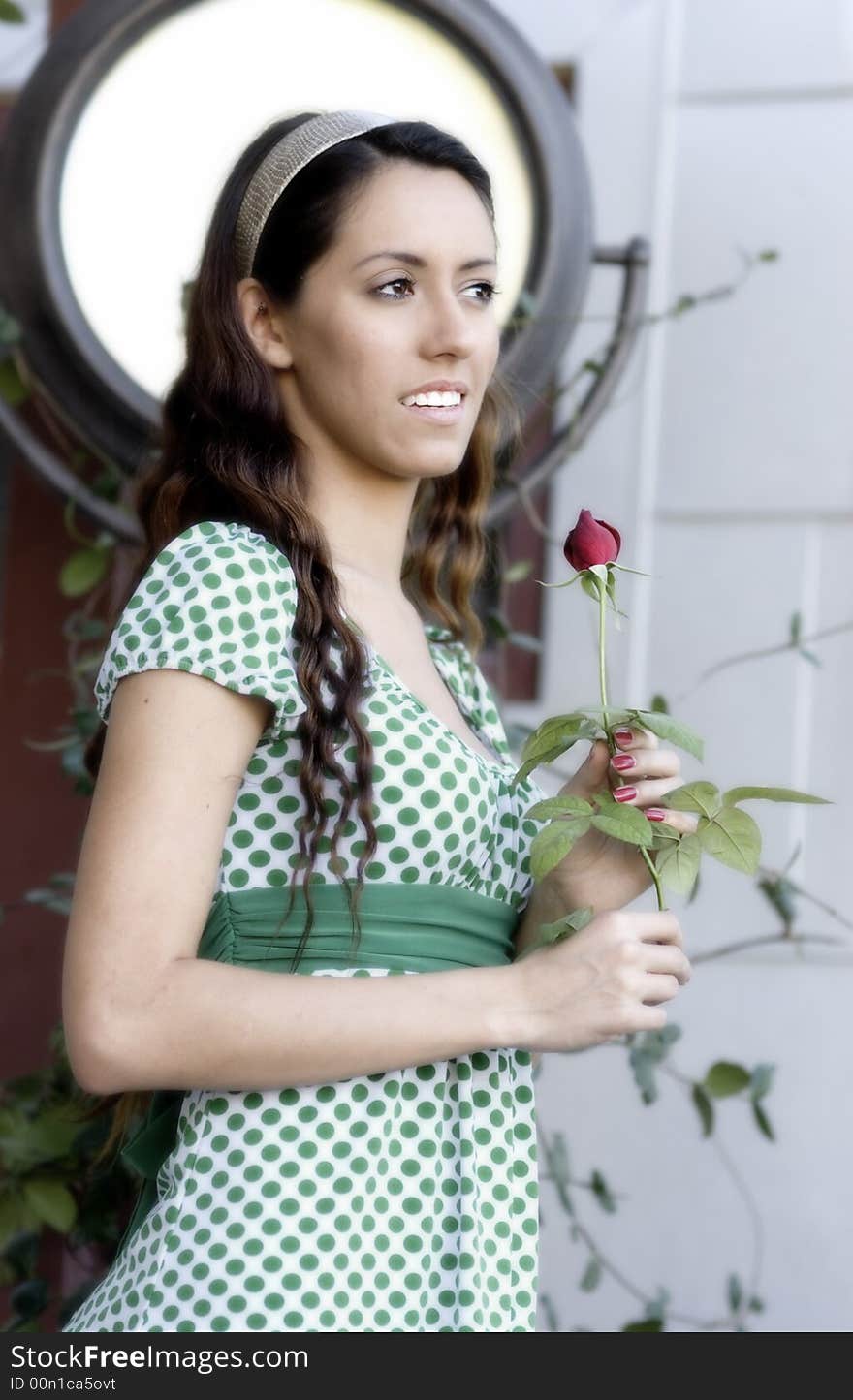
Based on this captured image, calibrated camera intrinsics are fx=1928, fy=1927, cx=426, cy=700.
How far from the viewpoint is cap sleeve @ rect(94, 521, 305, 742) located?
1.20 meters

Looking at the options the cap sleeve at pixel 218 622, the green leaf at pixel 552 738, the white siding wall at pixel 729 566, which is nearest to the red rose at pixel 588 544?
the green leaf at pixel 552 738

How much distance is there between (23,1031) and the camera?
Result: 222 cm

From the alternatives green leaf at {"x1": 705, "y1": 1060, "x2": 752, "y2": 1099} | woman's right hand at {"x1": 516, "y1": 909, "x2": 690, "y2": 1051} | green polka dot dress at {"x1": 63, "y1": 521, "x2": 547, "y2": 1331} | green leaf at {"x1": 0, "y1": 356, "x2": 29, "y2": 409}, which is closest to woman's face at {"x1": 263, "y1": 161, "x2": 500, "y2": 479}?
green polka dot dress at {"x1": 63, "y1": 521, "x2": 547, "y2": 1331}

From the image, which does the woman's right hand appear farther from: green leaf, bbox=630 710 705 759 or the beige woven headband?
the beige woven headband

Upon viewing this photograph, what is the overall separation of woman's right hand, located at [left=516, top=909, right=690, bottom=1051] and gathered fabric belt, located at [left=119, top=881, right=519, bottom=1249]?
0.10m

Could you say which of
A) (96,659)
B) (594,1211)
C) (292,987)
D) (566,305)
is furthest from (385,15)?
(594,1211)

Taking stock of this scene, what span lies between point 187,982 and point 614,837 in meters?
0.30

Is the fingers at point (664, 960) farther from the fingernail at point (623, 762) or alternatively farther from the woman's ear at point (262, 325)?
the woman's ear at point (262, 325)

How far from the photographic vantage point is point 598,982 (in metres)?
1.20

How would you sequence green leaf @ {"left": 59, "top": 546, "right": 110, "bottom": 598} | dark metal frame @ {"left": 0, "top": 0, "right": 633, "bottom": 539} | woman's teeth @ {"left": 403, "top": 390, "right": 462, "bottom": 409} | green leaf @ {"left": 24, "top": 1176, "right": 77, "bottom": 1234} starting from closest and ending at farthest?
woman's teeth @ {"left": 403, "top": 390, "right": 462, "bottom": 409} → green leaf @ {"left": 24, "top": 1176, "right": 77, "bottom": 1234} → dark metal frame @ {"left": 0, "top": 0, "right": 633, "bottom": 539} → green leaf @ {"left": 59, "top": 546, "right": 110, "bottom": 598}

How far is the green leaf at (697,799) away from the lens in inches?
46.9

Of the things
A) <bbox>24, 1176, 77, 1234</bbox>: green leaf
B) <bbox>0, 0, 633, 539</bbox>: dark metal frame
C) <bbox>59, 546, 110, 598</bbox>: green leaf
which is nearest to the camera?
<bbox>24, 1176, 77, 1234</bbox>: green leaf

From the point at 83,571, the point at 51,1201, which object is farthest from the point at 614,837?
the point at 83,571

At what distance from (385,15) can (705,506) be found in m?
0.64
